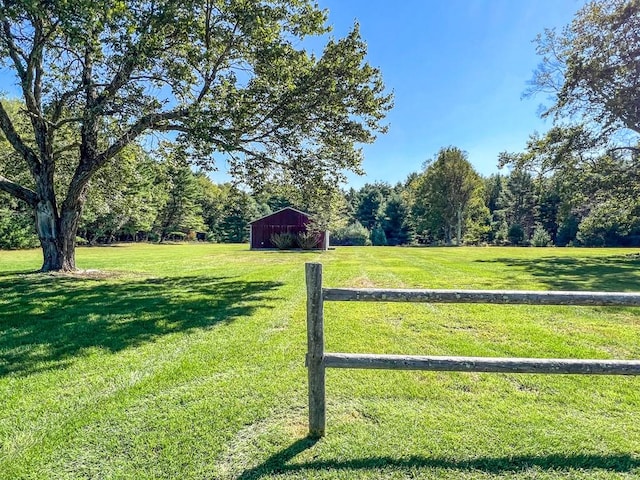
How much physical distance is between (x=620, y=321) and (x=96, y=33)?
37.8 ft

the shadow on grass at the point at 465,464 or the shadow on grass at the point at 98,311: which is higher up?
the shadow on grass at the point at 98,311

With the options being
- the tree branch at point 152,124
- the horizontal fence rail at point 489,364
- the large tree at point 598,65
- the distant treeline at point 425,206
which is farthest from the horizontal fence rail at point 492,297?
the large tree at point 598,65

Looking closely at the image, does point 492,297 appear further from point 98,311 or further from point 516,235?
point 516,235

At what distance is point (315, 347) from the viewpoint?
278 centimetres

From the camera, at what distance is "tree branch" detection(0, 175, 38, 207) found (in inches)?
423

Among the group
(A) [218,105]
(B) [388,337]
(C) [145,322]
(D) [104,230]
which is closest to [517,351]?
(B) [388,337]

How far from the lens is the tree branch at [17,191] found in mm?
10734

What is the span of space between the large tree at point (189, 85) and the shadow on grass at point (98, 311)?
3383 mm

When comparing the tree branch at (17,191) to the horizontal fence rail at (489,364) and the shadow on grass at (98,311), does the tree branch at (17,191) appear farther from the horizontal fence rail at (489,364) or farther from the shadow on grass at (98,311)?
the horizontal fence rail at (489,364)

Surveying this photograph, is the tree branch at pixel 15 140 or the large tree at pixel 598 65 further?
the large tree at pixel 598 65

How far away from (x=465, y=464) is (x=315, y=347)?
4.28 feet

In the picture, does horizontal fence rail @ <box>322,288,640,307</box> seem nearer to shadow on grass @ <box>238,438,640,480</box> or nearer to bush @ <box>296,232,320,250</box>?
shadow on grass @ <box>238,438,640,480</box>

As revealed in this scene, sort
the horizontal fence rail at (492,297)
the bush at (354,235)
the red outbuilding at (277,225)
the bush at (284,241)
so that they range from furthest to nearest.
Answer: the bush at (354,235) < the red outbuilding at (277,225) < the bush at (284,241) < the horizontal fence rail at (492,297)

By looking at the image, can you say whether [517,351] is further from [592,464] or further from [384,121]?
[384,121]
